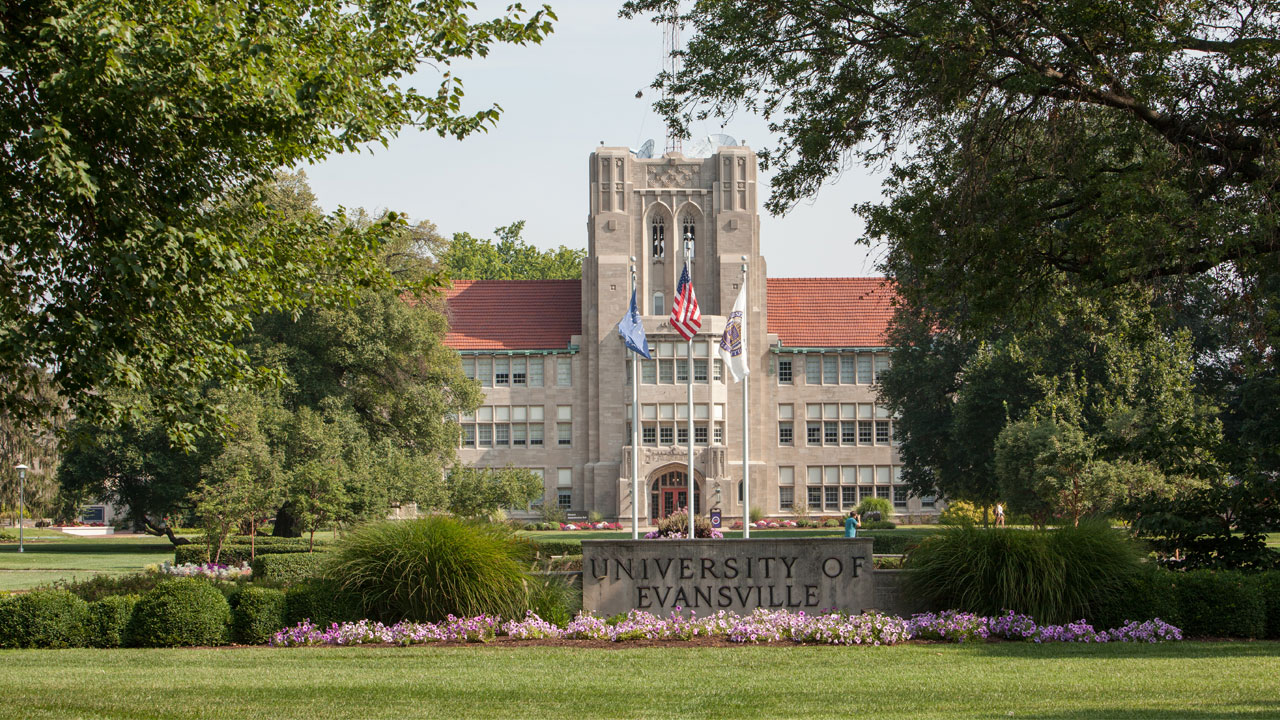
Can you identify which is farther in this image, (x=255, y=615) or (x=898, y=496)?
(x=898, y=496)

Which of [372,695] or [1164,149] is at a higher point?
[1164,149]

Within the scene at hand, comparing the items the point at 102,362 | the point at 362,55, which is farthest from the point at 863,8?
the point at 102,362

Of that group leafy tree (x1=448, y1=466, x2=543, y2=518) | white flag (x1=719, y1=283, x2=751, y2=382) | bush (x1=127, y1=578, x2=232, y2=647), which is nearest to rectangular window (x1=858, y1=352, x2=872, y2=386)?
leafy tree (x1=448, y1=466, x2=543, y2=518)

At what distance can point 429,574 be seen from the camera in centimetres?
1520

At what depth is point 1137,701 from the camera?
10.1 meters

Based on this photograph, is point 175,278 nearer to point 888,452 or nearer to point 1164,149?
point 1164,149

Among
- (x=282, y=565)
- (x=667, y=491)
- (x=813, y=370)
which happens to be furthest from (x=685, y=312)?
(x=813, y=370)

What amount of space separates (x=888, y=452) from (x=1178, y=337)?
35547mm

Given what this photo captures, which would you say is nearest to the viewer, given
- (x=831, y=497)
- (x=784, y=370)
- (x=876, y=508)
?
(x=876, y=508)

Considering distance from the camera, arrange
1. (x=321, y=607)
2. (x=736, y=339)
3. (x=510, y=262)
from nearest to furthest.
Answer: (x=321, y=607) < (x=736, y=339) < (x=510, y=262)

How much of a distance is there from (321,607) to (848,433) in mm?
50971

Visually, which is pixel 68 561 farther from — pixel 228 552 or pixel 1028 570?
pixel 1028 570

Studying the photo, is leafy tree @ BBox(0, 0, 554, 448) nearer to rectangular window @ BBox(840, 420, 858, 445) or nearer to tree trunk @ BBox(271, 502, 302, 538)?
tree trunk @ BBox(271, 502, 302, 538)

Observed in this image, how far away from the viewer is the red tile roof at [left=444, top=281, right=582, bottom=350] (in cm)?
6406
